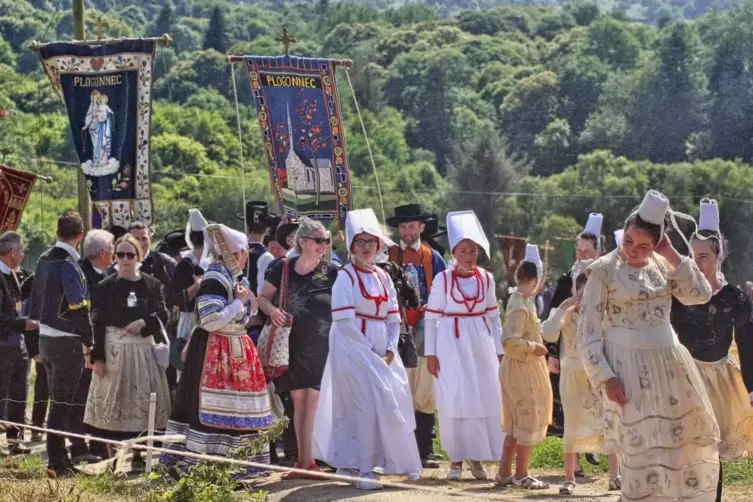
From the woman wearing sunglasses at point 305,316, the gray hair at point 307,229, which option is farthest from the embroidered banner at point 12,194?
the gray hair at point 307,229

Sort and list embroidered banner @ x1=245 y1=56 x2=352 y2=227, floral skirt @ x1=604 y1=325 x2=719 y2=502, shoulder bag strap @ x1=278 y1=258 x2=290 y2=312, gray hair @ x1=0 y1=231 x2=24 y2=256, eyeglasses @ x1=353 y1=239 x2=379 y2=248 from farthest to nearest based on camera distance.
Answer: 1. embroidered banner @ x1=245 y1=56 x2=352 y2=227
2. gray hair @ x1=0 y1=231 x2=24 y2=256
3. shoulder bag strap @ x1=278 y1=258 x2=290 y2=312
4. eyeglasses @ x1=353 y1=239 x2=379 y2=248
5. floral skirt @ x1=604 y1=325 x2=719 y2=502

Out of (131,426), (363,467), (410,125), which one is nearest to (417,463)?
(363,467)

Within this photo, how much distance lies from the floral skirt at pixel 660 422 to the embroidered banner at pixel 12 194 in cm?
710

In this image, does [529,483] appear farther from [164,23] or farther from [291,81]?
[164,23]

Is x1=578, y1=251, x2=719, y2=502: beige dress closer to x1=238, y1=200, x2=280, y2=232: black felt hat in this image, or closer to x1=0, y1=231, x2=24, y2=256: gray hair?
x1=238, y1=200, x2=280, y2=232: black felt hat

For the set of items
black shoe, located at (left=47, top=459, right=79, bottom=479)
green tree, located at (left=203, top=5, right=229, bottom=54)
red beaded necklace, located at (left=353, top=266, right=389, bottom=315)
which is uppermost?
green tree, located at (left=203, top=5, right=229, bottom=54)

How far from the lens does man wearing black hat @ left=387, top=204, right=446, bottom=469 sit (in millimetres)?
12188

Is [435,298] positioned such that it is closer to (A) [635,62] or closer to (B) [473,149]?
(B) [473,149]

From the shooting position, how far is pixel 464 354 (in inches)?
433

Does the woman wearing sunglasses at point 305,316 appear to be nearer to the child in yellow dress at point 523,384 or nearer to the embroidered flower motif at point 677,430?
the child in yellow dress at point 523,384

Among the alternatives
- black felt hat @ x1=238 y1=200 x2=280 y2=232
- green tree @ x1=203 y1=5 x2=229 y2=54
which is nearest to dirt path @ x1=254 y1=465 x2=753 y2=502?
black felt hat @ x1=238 y1=200 x2=280 y2=232

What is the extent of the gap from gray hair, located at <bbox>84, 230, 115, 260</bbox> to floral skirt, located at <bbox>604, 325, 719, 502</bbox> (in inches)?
188

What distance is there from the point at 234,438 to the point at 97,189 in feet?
15.0

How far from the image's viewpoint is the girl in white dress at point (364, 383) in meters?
10.1
